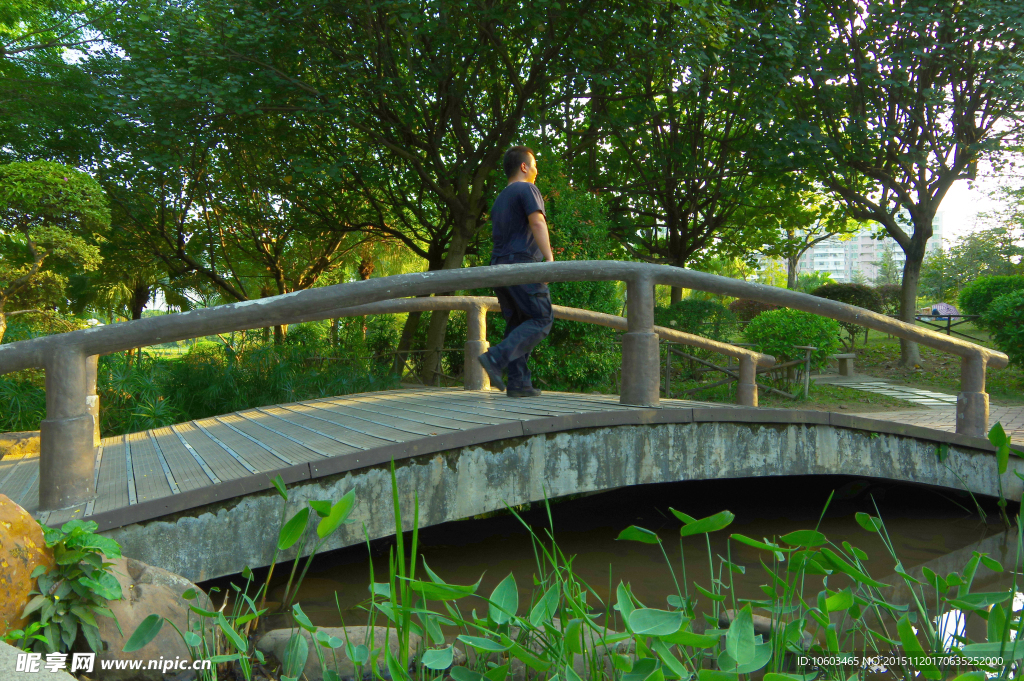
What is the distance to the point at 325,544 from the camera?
9.56 feet

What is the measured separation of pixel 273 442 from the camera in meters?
3.62

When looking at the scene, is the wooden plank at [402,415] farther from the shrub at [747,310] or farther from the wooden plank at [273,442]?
the shrub at [747,310]

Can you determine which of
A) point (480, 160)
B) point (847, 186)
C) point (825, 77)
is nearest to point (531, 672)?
point (480, 160)

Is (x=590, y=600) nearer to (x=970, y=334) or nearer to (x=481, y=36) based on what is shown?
(x=481, y=36)

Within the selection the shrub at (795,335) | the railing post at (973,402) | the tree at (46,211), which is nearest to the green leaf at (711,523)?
the railing post at (973,402)

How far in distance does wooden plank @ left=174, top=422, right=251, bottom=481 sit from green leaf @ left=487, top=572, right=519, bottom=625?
1828mm

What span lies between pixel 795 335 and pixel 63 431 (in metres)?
10.1

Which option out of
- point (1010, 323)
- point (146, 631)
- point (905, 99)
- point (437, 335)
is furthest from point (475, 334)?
point (905, 99)

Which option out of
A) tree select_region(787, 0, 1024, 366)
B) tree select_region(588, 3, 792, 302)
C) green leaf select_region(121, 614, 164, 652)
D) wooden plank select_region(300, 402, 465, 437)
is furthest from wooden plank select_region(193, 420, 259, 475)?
tree select_region(787, 0, 1024, 366)

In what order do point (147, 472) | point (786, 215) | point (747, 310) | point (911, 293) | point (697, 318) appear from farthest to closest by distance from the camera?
1. point (747, 310)
2. point (786, 215)
3. point (911, 293)
4. point (697, 318)
5. point (147, 472)

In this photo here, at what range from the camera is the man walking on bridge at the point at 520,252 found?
4.22 meters

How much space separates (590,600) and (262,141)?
1144 centimetres

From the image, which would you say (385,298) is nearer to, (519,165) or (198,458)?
(198,458)

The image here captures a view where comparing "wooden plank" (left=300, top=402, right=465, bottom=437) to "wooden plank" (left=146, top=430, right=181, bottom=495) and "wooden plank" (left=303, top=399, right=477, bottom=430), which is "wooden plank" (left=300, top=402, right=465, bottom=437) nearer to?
"wooden plank" (left=303, top=399, right=477, bottom=430)
